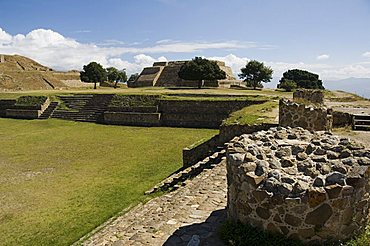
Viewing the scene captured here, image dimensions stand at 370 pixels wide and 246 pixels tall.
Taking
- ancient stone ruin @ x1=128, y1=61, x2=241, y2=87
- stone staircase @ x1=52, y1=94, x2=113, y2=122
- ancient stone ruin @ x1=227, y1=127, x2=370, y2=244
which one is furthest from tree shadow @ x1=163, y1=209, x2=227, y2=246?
ancient stone ruin @ x1=128, y1=61, x2=241, y2=87

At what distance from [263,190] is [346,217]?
3.28 ft

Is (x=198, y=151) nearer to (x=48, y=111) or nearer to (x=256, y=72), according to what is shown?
(x=48, y=111)

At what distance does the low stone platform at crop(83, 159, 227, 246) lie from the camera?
4988mm

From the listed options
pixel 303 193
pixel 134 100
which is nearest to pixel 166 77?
pixel 134 100

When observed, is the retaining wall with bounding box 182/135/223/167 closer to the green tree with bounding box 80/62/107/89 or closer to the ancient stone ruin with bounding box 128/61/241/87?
the ancient stone ruin with bounding box 128/61/241/87

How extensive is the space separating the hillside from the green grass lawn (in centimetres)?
2833

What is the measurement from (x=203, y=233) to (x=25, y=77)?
51542mm

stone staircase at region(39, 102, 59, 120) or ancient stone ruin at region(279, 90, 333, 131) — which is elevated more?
ancient stone ruin at region(279, 90, 333, 131)

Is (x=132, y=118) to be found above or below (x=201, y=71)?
below

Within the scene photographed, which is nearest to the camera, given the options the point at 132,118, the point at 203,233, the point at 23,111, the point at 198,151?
the point at 203,233

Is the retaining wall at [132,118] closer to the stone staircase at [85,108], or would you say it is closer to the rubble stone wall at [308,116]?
the stone staircase at [85,108]

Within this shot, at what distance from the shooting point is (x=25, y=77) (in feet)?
163

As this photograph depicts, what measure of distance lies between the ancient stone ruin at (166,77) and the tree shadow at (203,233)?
3832 cm

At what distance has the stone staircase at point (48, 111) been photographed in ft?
89.0
